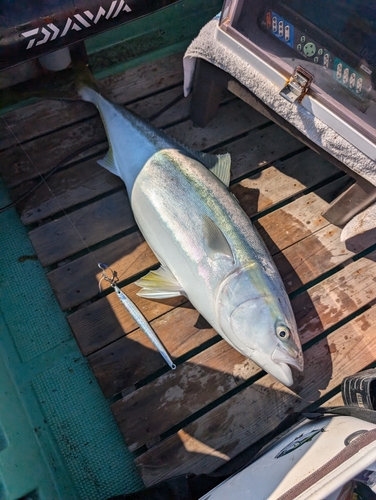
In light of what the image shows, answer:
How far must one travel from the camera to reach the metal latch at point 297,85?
1.99 metres

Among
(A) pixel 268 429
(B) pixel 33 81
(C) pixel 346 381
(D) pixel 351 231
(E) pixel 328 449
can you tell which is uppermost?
(B) pixel 33 81

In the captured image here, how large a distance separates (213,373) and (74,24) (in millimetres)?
2277

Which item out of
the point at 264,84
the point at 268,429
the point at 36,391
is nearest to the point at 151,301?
the point at 36,391

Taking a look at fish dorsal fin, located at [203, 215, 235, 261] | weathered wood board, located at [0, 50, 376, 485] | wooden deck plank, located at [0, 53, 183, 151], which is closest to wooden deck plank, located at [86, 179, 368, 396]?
weathered wood board, located at [0, 50, 376, 485]

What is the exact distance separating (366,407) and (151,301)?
1.41 m

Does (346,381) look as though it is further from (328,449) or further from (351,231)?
(351,231)

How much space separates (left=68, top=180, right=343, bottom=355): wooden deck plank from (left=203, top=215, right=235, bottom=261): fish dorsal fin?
584 mm

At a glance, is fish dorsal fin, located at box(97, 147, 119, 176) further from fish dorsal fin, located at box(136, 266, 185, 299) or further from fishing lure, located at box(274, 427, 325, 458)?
fishing lure, located at box(274, 427, 325, 458)

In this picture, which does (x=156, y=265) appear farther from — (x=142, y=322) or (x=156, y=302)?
(x=142, y=322)

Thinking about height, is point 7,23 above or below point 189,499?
above

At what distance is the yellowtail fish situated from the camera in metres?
2.08

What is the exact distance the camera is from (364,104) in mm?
1976

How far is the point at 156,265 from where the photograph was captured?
2604mm

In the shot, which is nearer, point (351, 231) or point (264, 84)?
point (264, 84)
